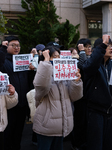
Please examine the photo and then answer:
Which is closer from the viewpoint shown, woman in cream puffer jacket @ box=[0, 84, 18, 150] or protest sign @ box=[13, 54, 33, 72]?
woman in cream puffer jacket @ box=[0, 84, 18, 150]

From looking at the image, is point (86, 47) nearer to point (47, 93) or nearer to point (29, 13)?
point (47, 93)

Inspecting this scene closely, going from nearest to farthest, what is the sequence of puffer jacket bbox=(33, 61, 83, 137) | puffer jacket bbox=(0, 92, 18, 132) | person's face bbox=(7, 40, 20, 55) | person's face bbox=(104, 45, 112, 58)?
puffer jacket bbox=(33, 61, 83, 137) < puffer jacket bbox=(0, 92, 18, 132) < person's face bbox=(104, 45, 112, 58) < person's face bbox=(7, 40, 20, 55)

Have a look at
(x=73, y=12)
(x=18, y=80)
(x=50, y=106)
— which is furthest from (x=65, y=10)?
(x=50, y=106)

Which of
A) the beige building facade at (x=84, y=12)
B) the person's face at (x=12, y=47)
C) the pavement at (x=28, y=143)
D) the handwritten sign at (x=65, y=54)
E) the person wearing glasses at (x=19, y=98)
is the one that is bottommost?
the pavement at (x=28, y=143)

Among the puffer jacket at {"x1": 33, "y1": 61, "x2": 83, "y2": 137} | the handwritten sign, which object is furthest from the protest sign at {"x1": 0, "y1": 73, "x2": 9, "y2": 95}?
the handwritten sign

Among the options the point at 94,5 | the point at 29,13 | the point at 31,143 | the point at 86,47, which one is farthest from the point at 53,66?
the point at 94,5

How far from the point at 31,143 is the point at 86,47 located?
7.95ft

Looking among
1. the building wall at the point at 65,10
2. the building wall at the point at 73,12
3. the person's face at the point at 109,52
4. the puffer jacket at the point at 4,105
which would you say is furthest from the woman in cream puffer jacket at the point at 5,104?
the building wall at the point at 73,12

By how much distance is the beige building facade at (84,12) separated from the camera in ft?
36.7

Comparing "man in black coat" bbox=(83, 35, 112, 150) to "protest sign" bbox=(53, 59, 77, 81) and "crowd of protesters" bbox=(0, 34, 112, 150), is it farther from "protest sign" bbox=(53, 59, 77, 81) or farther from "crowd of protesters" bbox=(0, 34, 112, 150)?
"protest sign" bbox=(53, 59, 77, 81)

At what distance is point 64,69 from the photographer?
3.21 m

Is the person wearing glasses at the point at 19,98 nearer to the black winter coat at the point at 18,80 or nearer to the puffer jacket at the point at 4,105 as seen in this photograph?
the black winter coat at the point at 18,80

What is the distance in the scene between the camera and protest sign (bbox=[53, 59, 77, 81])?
10.2 ft

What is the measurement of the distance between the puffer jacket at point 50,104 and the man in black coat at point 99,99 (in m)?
0.33
